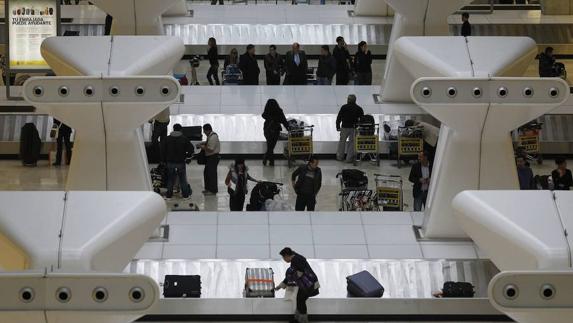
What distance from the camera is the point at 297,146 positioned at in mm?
29531

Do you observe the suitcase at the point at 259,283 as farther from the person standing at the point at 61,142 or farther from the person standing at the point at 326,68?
the person standing at the point at 326,68

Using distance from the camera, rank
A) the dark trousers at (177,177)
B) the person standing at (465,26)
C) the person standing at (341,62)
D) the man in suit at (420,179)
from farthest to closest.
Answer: the person standing at (465,26)
the person standing at (341,62)
the dark trousers at (177,177)
the man in suit at (420,179)

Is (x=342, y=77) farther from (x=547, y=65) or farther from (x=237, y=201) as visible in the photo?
(x=237, y=201)

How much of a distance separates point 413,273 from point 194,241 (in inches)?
136

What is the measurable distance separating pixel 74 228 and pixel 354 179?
33.8 feet

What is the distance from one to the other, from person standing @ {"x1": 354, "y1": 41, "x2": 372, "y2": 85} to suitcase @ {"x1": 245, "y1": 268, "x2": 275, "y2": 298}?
42.2ft

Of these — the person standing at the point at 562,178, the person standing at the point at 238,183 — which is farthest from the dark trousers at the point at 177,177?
the person standing at the point at 562,178

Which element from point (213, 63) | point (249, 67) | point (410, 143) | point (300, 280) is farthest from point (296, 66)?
point (300, 280)

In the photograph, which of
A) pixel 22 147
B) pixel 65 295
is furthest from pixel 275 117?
pixel 65 295

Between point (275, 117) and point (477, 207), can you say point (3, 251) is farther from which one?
point (275, 117)

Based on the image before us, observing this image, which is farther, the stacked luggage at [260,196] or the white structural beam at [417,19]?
the white structural beam at [417,19]

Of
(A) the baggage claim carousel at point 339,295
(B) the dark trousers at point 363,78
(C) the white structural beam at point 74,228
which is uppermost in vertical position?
(B) the dark trousers at point 363,78

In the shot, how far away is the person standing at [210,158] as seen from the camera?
27.3 m

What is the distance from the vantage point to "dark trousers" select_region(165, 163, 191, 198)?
88.3ft
